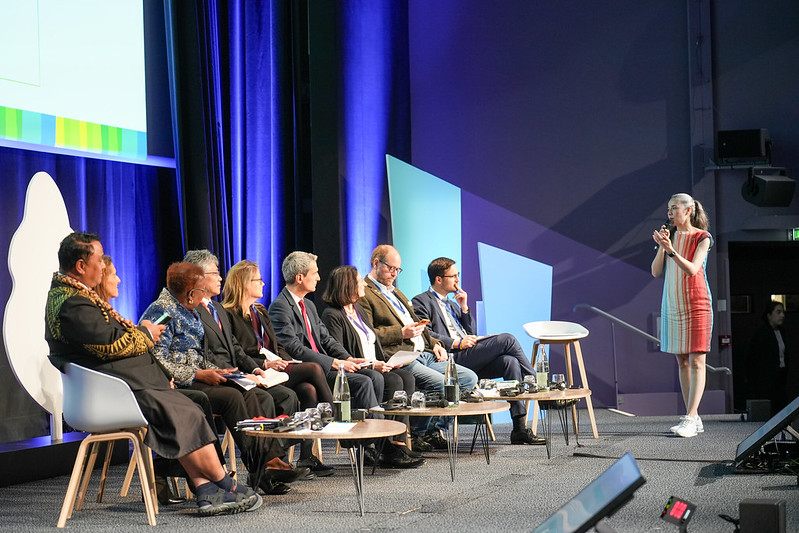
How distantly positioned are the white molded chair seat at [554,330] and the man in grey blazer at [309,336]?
64.5 inches

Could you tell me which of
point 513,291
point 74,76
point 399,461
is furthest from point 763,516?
point 513,291

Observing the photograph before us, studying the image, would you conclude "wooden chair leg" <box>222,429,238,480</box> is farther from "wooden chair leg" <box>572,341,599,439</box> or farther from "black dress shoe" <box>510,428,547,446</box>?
"wooden chair leg" <box>572,341,599,439</box>

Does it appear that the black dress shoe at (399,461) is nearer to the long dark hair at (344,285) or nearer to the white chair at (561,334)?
the long dark hair at (344,285)

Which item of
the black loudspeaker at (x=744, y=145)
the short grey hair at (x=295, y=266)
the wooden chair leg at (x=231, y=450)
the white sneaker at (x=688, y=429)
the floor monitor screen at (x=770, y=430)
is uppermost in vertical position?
the black loudspeaker at (x=744, y=145)

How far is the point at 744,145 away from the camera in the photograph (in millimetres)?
7719

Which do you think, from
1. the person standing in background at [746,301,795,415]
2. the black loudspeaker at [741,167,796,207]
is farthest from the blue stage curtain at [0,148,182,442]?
the person standing in background at [746,301,795,415]

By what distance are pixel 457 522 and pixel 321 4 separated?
15.9 ft

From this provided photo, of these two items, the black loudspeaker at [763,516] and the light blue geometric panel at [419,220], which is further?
the light blue geometric panel at [419,220]

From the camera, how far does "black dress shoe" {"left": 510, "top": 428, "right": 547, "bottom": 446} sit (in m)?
5.65

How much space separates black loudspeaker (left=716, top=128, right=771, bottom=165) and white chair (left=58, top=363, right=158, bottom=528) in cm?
590

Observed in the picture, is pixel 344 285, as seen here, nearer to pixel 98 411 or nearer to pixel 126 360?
pixel 126 360

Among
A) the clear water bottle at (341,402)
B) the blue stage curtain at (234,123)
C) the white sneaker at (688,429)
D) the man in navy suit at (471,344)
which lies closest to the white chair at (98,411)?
the clear water bottle at (341,402)

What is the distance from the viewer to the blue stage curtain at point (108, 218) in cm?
498

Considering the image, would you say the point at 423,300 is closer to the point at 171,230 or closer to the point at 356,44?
the point at 171,230
